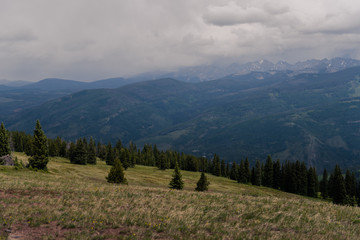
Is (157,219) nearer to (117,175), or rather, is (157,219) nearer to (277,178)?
(117,175)

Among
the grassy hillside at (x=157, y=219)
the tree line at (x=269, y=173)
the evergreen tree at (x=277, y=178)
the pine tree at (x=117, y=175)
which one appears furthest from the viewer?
the evergreen tree at (x=277, y=178)

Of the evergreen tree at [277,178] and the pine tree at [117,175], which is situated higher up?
the pine tree at [117,175]

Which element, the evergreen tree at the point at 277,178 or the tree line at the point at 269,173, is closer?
the tree line at the point at 269,173

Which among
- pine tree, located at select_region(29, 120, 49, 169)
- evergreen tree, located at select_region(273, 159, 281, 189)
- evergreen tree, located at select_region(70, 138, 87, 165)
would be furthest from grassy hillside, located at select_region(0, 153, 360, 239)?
evergreen tree, located at select_region(273, 159, 281, 189)

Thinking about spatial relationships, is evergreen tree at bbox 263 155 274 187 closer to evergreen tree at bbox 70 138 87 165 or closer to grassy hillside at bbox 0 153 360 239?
evergreen tree at bbox 70 138 87 165

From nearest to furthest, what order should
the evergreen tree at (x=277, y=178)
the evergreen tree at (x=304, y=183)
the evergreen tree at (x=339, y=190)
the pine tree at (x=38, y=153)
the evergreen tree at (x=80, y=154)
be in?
the pine tree at (x=38, y=153)
the evergreen tree at (x=339, y=190)
the evergreen tree at (x=80, y=154)
the evergreen tree at (x=304, y=183)
the evergreen tree at (x=277, y=178)

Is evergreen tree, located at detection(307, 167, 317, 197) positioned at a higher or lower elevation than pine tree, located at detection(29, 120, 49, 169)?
lower

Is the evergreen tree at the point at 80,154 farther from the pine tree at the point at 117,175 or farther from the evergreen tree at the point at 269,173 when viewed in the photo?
the evergreen tree at the point at 269,173

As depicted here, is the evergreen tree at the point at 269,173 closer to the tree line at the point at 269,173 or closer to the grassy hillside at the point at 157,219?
the tree line at the point at 269,173

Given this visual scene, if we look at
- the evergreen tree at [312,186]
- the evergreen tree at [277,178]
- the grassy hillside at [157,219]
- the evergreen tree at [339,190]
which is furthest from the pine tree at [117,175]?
the evergreen tree at [312,186]

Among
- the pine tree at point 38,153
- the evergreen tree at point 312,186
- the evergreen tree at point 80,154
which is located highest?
the pine tree at point 38,153

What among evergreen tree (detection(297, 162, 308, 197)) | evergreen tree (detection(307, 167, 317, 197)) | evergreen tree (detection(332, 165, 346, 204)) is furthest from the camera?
evergreen tree (detection(307, 167, 317, 197))

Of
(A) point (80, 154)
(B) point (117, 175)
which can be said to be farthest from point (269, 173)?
(B) point (117, 175)

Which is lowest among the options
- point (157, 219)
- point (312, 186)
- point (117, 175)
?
point (312, 186)
